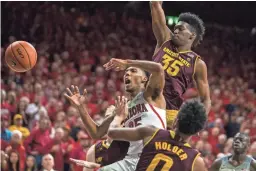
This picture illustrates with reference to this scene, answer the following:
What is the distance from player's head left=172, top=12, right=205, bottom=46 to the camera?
6605mm

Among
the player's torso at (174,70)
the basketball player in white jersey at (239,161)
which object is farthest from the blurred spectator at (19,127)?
the player's torso at (174,70)

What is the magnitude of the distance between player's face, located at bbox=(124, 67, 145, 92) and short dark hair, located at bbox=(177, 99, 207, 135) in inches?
41.1

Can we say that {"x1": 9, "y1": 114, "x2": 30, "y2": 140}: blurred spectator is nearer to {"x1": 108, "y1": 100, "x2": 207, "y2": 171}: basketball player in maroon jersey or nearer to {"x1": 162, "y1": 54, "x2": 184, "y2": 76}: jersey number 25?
{"x1": 162, "y1": 54, "x2": 184, "y2": 76}: jersey number 25

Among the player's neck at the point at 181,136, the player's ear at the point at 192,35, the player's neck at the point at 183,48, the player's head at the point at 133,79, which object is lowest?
the player's neck at the point at 181,136

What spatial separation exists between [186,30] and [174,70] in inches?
16.9

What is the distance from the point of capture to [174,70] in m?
6.52

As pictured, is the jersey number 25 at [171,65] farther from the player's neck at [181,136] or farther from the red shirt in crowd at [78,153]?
the red shirt in crowd at [78,153]

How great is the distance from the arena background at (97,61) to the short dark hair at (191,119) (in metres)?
5.02

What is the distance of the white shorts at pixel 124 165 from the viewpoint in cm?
577

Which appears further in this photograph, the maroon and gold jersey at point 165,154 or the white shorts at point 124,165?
the white shorts at point 124,165

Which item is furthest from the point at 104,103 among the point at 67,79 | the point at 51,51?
the point at 51,51

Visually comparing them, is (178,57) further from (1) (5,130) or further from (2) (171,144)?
(1) (5,130)

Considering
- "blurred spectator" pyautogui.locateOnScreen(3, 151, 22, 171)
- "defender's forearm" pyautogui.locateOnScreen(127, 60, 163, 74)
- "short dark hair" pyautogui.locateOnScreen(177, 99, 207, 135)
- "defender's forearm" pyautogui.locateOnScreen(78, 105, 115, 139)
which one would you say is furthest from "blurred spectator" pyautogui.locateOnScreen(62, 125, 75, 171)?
"short dark hair" pyautogui.locateOnScreen(177, 99, 207, 135)

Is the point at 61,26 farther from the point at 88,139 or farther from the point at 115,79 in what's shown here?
the point at 88,139
